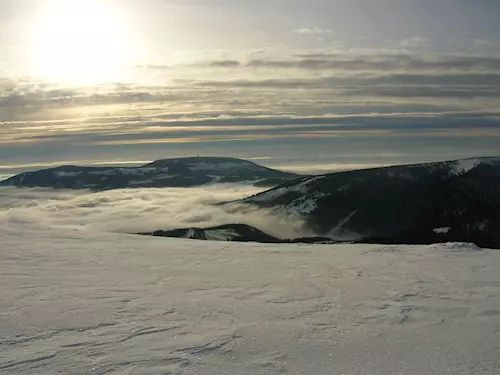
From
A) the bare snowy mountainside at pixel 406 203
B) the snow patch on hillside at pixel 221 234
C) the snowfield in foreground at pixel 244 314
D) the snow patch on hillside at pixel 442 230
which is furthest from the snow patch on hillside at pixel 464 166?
the snowfield in foreground at pixel 244 314

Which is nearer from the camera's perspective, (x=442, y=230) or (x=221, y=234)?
(x=221, y=234)

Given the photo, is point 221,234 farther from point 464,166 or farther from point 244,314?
point 244,314

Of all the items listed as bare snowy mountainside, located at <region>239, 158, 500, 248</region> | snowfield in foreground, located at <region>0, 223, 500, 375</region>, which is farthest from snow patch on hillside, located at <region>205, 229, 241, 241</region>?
snowfield in foreground, located at <region>0, 223, 500, 375</region>

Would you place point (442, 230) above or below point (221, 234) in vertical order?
below

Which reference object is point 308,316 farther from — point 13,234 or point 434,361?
point 13,234

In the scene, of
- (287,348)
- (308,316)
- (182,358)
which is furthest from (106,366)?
(308,316)

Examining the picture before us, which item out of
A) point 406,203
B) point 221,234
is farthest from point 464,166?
point 221,234
